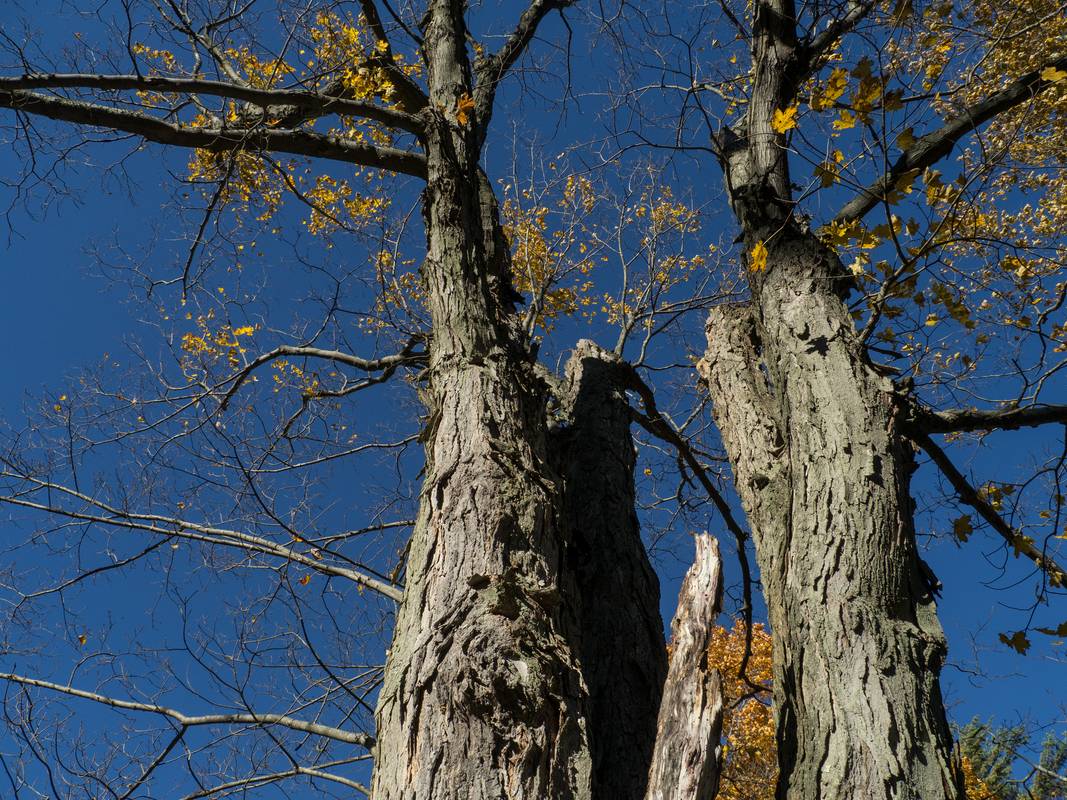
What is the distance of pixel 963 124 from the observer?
10.9 ft

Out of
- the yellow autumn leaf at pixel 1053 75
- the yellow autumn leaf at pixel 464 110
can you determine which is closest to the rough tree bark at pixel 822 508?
the yellow autumn leaf at pixel 1053 75

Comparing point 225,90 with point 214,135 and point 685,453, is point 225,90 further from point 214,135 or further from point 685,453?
point 685,453

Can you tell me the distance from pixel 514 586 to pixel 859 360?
1.65 m

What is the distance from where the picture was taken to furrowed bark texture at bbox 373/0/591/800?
203 centimetres

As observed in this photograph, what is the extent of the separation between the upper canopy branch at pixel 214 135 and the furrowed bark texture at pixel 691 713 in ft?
10.5

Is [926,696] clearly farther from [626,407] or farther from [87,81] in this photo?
[87,81]

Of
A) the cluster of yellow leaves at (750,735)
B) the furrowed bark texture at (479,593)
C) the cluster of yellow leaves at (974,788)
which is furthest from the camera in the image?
the cluster of yellow leaves at (750,735)

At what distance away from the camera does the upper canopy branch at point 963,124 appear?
3199mm

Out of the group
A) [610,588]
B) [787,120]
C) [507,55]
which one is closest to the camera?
[787,120]

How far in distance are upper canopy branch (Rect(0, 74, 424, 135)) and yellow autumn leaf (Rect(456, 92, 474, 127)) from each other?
278mm

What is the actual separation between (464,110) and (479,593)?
3068 mm

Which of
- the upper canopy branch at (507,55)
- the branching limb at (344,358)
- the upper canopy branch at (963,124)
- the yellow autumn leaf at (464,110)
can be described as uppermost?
the upper canopy branch at (507,55)

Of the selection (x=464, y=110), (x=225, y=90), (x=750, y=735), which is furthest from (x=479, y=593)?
(x=750, y=735)

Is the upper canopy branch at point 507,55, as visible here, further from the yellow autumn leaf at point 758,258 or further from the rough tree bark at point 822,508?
the yellow autumn leaf at point 758,258
